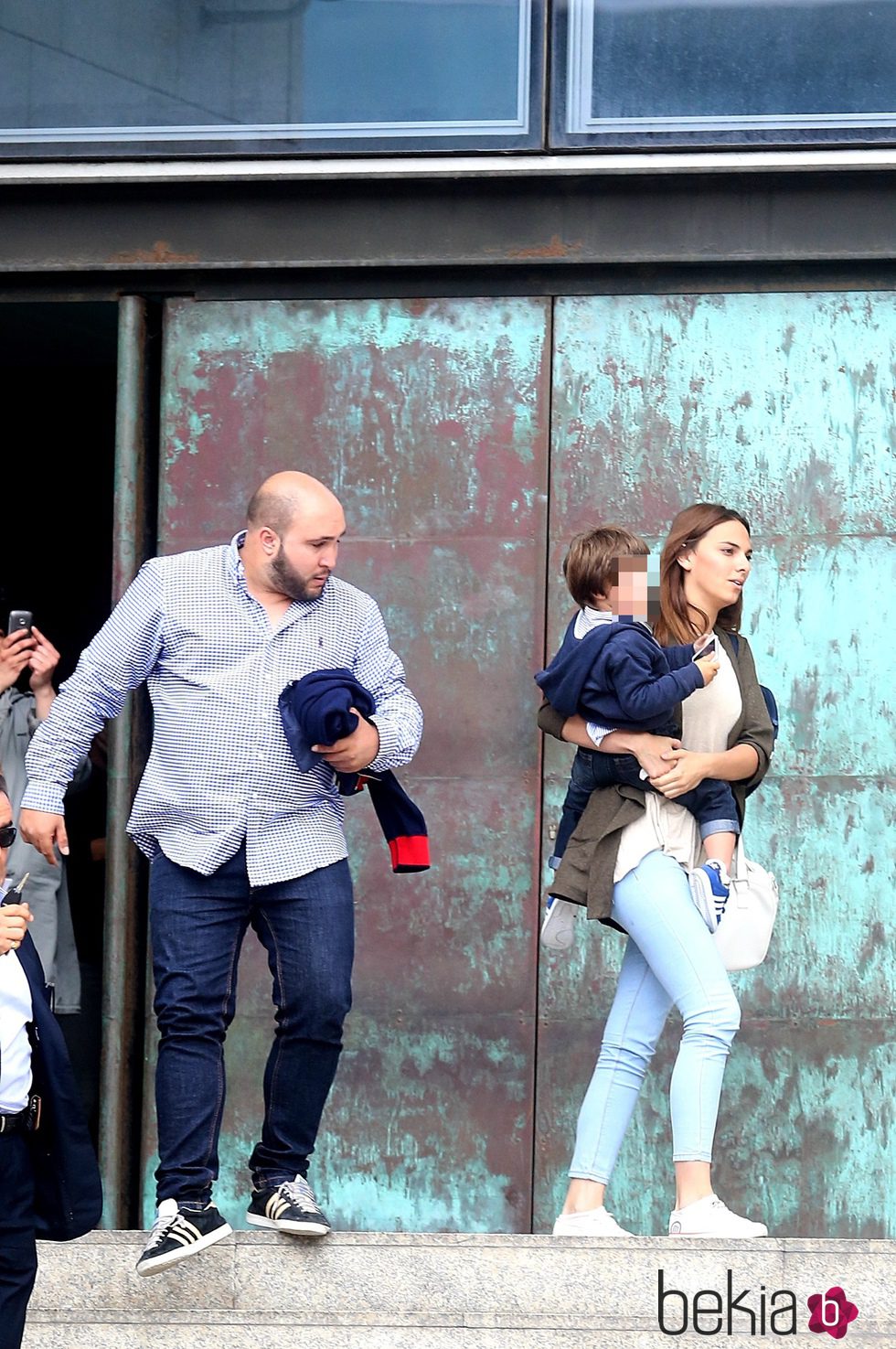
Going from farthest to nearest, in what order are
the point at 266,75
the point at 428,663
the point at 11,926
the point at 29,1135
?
1. the point at 266,75
2. the point at 428,663
3. the point at 29,1135
4. the point at 11,926

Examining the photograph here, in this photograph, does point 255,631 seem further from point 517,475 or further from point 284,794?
point 517,475

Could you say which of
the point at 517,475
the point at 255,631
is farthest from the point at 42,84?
the point at 255,631

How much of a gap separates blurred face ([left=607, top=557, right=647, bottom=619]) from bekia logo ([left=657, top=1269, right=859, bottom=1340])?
171 centimetres

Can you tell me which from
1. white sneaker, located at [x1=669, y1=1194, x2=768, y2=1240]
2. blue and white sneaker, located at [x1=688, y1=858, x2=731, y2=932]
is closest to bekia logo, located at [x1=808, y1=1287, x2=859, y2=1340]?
white sneaker, located at [x1=669, y1=1194, x2=768, y2=1240]

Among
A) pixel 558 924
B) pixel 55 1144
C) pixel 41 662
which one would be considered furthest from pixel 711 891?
pixel 41 662

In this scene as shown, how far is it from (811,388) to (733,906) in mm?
1915

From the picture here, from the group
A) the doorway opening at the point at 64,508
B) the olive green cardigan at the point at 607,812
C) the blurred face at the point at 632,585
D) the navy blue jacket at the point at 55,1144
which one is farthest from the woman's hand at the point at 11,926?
the doorway opening at the point at 64,508

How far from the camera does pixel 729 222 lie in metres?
5.92

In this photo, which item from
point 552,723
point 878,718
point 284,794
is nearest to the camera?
point 284,794

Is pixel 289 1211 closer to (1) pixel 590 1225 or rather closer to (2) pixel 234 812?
(1) pixel 590 1225

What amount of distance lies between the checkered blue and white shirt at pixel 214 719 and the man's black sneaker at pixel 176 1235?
84 centimetres

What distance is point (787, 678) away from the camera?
591cm

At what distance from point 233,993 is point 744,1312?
1.53m

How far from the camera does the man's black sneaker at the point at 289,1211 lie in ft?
15.2
